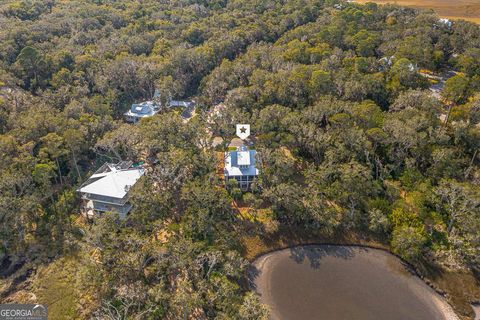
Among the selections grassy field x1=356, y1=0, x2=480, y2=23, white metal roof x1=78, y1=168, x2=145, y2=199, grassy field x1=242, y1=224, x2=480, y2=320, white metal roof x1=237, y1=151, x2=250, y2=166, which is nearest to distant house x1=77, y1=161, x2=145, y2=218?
white metal roof x1=78, y1=168, x2=145, y2=199

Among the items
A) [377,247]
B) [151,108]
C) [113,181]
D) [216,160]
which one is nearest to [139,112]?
[151,108]

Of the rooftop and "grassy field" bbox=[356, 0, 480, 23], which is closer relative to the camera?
the rooftop

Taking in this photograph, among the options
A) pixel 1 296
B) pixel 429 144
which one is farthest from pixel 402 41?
pixel 1 296

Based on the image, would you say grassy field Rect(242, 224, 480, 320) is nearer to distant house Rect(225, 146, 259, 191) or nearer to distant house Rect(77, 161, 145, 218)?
distant house Rect(225, 146, 259, 191)

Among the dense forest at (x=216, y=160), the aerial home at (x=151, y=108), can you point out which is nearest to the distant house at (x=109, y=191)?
the dense forest at (x=216, y=160)

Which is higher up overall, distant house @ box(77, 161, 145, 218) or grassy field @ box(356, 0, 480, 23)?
grassy field @ box(356, 0, 480, 23)

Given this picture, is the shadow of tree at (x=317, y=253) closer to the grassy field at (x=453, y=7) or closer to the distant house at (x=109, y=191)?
the distant house at (x=109, y=191)

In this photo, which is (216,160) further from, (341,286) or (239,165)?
(341,286)
